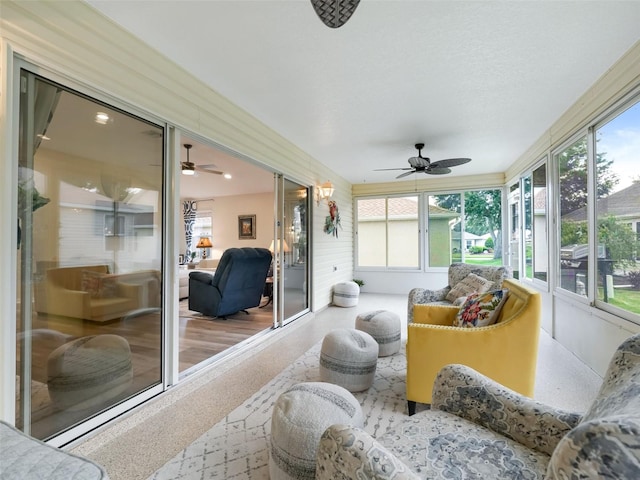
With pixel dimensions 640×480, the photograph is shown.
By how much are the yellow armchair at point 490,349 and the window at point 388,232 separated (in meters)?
5.25

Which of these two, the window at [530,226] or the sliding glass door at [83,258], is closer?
the sliding glass door at [83,258]

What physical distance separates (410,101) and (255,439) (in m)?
3.45

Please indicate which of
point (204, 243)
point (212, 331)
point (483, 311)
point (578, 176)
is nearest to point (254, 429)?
point (483, 311)

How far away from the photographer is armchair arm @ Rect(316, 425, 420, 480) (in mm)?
813

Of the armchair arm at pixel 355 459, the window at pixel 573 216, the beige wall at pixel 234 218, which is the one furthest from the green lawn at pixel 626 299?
the beige wall at pixel 234 218

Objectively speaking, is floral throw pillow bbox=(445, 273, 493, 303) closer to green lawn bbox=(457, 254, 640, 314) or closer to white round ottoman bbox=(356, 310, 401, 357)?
white round ottoman bbox=(356, 310, 401, 357)

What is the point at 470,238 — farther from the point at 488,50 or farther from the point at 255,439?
the point at 255,439

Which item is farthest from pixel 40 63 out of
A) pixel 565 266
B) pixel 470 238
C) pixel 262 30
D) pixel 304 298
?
pixel 470 238

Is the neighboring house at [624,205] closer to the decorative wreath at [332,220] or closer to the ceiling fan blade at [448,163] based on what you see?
the ceiling fan blade at [448,163]

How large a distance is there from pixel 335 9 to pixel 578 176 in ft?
12.0

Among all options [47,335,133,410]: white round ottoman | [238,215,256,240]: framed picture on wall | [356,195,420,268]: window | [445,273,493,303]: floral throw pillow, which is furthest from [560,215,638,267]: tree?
[238,215,256,240]: framed picture on wall

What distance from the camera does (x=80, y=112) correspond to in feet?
6.38

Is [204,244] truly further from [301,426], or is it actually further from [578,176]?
Answer: [578,176]

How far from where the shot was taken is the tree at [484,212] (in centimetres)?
659
